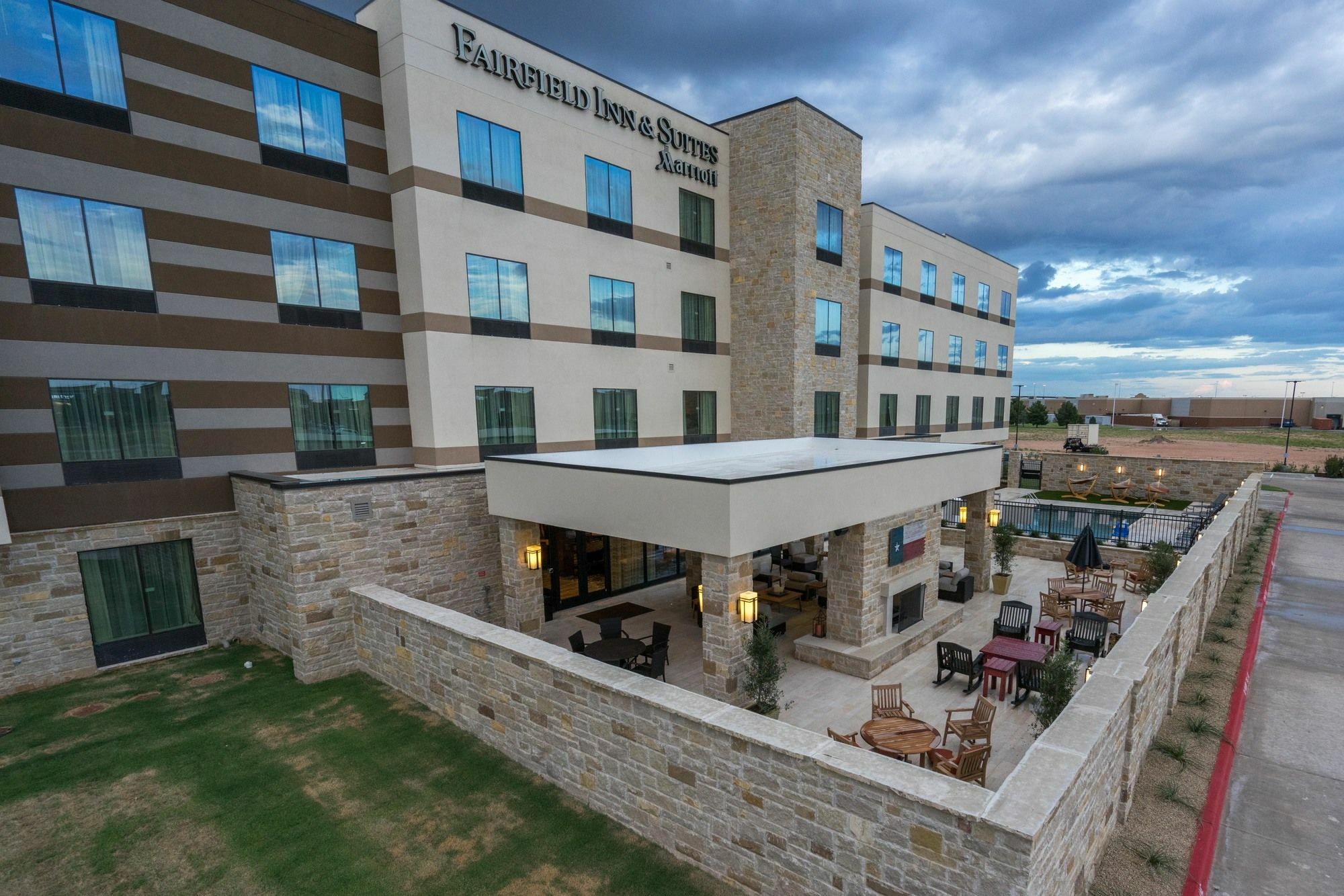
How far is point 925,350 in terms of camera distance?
29797mm

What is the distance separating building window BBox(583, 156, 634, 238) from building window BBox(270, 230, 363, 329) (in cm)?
726

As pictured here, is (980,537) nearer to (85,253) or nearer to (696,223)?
(696,223)

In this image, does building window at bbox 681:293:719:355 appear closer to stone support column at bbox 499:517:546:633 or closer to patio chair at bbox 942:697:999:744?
stone support column at bbox 499:517:546:633

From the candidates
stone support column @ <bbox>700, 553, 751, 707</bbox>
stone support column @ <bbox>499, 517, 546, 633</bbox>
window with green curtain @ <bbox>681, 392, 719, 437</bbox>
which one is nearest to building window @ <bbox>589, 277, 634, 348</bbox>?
window with green curtain @ <bbox>681, 392, 719, 437</bbox>

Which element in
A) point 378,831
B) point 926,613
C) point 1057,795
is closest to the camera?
point 1057,795

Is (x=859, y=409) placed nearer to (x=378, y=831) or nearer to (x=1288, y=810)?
(x=1288, y=810)

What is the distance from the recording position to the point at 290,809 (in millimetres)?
7809

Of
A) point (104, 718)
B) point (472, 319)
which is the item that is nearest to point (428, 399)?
point (472, 319)

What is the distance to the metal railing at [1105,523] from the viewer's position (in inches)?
755

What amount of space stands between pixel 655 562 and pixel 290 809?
12.0 meters

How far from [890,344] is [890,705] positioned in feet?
69.5

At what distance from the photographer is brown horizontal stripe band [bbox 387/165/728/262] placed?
14.5 m

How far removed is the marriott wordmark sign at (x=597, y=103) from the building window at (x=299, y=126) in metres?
3.69

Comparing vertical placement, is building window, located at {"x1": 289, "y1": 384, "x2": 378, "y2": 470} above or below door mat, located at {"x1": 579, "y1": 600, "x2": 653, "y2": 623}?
above
